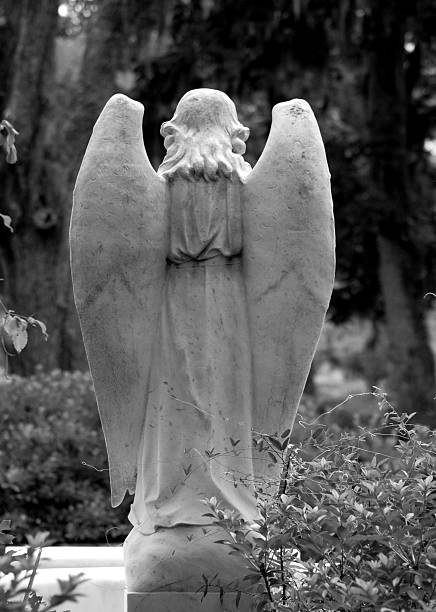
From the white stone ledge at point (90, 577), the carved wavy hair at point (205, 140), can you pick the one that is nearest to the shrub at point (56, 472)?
the white stone ledge at point (90, 577)

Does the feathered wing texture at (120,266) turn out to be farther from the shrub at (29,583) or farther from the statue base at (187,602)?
the shrub at (29,583)

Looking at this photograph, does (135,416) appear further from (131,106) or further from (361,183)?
(361,183)

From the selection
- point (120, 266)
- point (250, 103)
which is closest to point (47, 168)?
point (250, 103)

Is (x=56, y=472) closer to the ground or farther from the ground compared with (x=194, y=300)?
closer to the ground

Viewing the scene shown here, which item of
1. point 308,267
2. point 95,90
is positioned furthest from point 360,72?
point 308,267

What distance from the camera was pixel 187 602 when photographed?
4.96m

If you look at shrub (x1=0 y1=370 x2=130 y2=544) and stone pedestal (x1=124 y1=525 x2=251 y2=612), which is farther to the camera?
shrub (x1=0 y1=370 x2=130 y2=544)

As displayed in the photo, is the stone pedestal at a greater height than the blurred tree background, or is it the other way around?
A: the blurred tree background

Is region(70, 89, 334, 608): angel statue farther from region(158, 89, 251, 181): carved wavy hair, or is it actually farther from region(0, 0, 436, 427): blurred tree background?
region(0, 0, 436, 427): blurred tree background

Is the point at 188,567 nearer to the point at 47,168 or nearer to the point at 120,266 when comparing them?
the point at 120,266

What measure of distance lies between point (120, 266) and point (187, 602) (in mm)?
1333

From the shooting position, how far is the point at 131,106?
5.10m

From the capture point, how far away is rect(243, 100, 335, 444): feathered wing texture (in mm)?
5109

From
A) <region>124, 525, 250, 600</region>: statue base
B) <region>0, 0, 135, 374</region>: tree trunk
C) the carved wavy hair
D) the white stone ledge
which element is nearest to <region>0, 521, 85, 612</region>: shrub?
<region>124, 525, 250, 600</region>: statue base
